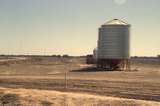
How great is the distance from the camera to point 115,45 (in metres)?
58.5

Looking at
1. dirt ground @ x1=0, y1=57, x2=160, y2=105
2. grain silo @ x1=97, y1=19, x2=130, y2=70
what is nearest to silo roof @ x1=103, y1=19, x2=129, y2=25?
grain silo @ x1=97, y1=19, x2=130, y2=70

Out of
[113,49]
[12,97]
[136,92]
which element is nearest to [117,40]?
[113,49]

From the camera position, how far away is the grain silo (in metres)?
57.8

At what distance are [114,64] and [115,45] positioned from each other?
10.9ft

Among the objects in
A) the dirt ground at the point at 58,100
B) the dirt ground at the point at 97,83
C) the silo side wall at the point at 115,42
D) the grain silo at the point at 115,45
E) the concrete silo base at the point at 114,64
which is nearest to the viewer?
the dirt ground at the point at 58,100

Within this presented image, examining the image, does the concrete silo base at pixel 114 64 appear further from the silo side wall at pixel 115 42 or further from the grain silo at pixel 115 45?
the silo side wall at pixel 115 42

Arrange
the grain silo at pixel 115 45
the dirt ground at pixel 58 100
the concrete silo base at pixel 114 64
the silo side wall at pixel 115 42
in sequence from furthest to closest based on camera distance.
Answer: the silo side wall at pixel 115 42
the grain silo at pixel 115 45
the concrete silo base at pixel 114 64
the dirt ground at pixel 58 100

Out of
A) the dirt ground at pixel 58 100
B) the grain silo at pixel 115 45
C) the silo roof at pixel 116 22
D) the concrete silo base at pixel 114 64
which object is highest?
the silo roof at pixel 116 22

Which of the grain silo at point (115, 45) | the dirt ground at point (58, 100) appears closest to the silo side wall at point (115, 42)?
the grain silo at point (115, 45)

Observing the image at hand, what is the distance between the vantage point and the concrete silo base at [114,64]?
5728 cm

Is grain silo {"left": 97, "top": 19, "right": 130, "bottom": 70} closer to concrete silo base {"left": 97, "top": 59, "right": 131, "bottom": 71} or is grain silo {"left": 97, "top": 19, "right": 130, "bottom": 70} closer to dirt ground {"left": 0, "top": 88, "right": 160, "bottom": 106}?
concrete silo base {"left": 97, "top": 59, "right": 131, "bottom": 71}

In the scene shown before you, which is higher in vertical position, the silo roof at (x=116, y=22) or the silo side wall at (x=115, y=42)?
the silo roof at (x=116, y=22)

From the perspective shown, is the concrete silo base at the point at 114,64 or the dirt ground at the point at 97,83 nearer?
the dirt ground at the point at 97,83

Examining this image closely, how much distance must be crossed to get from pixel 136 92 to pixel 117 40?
32.8 metres
